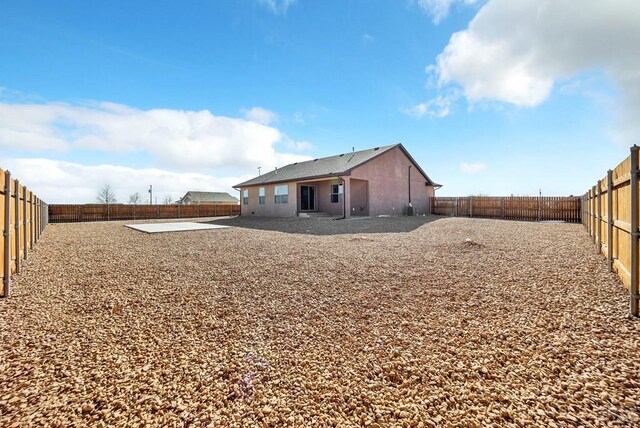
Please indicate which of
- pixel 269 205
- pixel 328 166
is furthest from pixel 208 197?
pixel 328 166

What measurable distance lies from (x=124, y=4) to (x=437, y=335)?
12.4 m

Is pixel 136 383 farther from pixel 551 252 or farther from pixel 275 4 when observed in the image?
pixel 275 4

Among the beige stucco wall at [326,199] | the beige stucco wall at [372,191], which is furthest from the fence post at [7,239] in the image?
the beige stucco wall at [326,199]

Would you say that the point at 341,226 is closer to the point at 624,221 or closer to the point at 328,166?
the point at 328,166

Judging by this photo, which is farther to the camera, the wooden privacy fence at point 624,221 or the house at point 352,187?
the house at point 352,187

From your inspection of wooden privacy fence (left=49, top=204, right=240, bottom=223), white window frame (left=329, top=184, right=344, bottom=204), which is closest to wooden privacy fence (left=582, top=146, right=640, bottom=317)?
white window frame (left=329, top=184, right=344, bottom=204)

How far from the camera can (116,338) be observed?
3047 millimetres

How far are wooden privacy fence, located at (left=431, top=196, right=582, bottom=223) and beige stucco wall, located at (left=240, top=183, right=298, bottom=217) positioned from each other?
11.6 metres

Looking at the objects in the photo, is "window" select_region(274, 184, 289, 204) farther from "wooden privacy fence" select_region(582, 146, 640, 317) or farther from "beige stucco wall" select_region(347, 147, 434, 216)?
"wooden privacy fence" select_region(582, 146, 640, 317)

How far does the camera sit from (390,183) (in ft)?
69.3

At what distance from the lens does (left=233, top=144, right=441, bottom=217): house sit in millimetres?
19266

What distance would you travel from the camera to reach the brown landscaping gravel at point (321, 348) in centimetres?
200

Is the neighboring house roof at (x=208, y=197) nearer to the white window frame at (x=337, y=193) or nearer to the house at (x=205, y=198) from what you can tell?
the house at (x=205, y=198)

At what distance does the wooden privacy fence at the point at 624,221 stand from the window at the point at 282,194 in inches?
677
